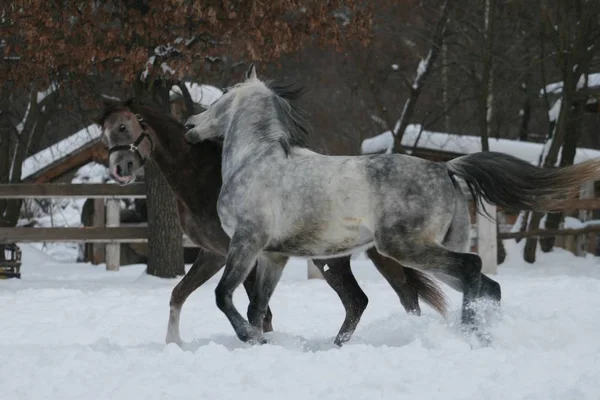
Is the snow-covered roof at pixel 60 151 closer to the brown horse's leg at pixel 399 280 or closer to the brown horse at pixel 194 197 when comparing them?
the brown horse at pixel 194 197

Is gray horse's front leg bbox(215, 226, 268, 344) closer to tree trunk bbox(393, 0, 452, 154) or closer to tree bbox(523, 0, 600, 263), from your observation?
tree bbox(523, 0, 600, 263)

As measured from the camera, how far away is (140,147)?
7238mm

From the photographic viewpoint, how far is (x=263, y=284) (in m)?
6.45

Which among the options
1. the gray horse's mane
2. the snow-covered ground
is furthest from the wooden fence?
the gray horse's mane

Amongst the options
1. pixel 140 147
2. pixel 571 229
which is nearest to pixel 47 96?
pixel 571 229

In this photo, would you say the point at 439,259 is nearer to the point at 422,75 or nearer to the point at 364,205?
the point at 364,205

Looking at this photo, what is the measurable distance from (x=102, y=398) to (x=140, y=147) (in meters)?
3.14

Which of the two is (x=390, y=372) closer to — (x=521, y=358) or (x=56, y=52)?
(x=521, y=358)

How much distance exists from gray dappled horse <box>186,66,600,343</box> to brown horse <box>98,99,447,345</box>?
2.11 ft

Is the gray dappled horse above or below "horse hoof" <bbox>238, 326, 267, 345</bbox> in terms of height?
above

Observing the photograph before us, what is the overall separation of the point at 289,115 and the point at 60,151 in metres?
13.8

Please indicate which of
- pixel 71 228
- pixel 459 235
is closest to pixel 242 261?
pixel 459 235

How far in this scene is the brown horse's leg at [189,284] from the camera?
6809 millimetres

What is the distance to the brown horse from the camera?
691 cm
